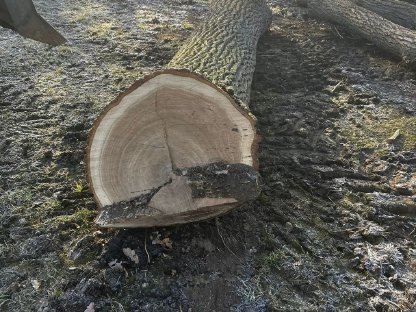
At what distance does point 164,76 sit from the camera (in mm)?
3123

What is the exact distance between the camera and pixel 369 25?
20.4 ft

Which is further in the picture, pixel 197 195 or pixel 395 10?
pixel 395 10

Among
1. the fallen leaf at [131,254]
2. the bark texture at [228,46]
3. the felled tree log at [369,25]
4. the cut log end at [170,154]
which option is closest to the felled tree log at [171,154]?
the cut log end at [170,154]

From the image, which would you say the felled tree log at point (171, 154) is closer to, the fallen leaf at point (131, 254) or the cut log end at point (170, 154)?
the cut log end at point (170, 154)

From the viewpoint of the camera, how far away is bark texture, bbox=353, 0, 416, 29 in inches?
268

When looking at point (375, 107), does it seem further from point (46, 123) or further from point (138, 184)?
point (46, 123)

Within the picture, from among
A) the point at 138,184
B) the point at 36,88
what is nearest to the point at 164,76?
the point at 138,184

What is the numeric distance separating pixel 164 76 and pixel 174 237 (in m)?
1.17

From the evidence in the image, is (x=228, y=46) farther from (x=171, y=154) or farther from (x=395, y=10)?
(x=395, y=10)

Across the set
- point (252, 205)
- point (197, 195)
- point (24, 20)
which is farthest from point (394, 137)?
point (24, 20)

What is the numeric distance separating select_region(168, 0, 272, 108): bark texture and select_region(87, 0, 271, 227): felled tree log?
0.41 metres

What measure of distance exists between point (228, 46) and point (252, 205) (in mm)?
2175

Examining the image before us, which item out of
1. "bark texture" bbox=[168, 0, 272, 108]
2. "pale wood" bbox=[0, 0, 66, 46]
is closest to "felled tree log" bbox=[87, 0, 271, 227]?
"bark texture" bbox=[168, 0, 272, 108]

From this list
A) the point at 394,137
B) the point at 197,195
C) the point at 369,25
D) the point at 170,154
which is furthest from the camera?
the point at 369,25
